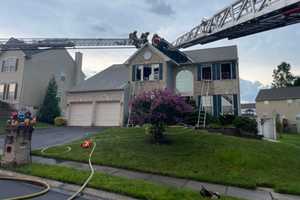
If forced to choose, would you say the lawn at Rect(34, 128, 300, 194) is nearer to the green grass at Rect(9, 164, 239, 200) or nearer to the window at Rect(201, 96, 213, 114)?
the green grass at Rect(9, 164, 239, 200)

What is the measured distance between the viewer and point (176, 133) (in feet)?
44.5

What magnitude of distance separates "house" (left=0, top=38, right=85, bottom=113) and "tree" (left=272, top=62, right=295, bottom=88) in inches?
1864

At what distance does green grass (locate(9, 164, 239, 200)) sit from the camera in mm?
5223

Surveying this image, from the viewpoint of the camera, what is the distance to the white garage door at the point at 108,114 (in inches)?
826

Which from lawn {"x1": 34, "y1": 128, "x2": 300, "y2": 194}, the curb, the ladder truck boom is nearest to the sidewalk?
lawn {"x1": 34, "y1": 128, "x2": 300, "y2": 194}

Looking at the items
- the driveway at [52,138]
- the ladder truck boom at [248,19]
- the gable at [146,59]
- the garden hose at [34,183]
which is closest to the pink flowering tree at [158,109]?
the ladder truck boom at [248,19]

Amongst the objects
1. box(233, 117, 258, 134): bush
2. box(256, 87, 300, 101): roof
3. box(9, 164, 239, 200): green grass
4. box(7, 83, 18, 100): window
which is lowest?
box(9, 164, 239, 200): green grass

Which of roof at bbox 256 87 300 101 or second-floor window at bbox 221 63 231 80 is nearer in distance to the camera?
second-floor window at bbox 221 63 231 80

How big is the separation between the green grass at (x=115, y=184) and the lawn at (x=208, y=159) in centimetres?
140

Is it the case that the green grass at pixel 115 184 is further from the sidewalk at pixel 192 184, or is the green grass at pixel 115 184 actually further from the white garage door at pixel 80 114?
the white garage door at pixel 80 114

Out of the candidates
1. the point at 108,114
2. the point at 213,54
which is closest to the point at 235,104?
the point at 213,54

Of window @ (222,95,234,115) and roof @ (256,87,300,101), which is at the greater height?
roof @ (256,87,300,101)

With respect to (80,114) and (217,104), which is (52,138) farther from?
(217,104)

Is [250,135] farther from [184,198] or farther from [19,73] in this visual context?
[19,73]
